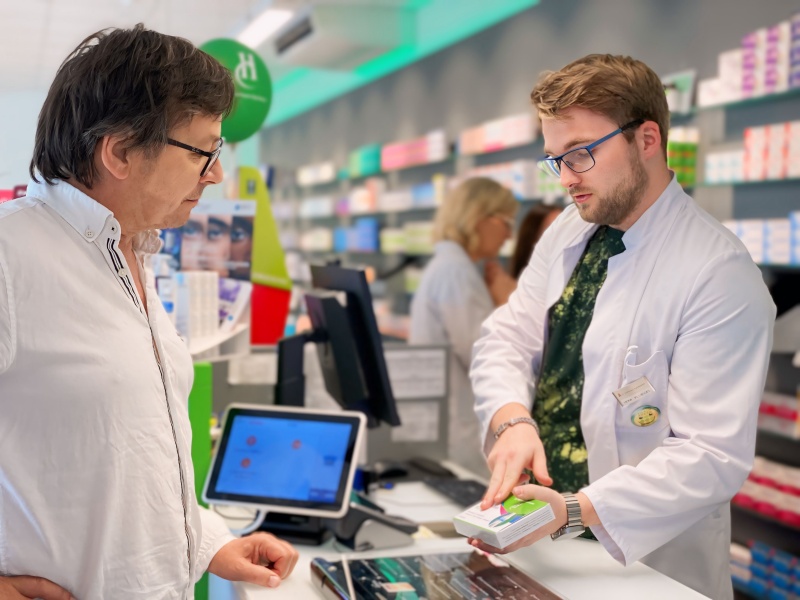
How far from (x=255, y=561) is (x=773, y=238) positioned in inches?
122

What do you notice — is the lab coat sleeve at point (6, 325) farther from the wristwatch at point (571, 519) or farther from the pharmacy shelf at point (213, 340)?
the pharmacy shelf at point (213, 340)

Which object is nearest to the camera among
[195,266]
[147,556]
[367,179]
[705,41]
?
[147,556]

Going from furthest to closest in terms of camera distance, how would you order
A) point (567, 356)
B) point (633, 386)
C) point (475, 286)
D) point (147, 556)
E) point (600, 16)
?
point (600, 16) < point (475, 286) < point (567, 356) < point (633, 386) < point (147, 556)

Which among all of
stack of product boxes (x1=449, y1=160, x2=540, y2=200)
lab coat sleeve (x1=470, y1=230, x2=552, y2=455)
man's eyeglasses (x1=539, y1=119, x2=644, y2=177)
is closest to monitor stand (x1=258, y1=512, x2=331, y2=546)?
lab coat sleeve (x1=470, y1=230, x2=552, y2=455)

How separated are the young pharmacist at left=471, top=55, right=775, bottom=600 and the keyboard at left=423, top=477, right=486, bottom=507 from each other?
382 mm

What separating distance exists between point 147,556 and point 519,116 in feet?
16.4

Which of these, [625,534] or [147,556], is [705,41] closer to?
[625,534]

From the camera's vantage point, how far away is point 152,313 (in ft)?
4.48

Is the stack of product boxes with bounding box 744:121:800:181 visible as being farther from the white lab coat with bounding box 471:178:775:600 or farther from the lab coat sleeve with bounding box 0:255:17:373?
the lab coat sleeve with bounding box 0:255:17:373

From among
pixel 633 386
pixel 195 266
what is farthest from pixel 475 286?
pixel 633 386

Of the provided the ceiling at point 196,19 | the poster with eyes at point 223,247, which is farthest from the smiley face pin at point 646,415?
the ceiling at point 196,19

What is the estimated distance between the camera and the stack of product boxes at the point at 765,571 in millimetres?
3650

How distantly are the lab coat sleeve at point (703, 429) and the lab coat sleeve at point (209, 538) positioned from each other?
71 cm

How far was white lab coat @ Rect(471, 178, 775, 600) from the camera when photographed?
1504 mm
